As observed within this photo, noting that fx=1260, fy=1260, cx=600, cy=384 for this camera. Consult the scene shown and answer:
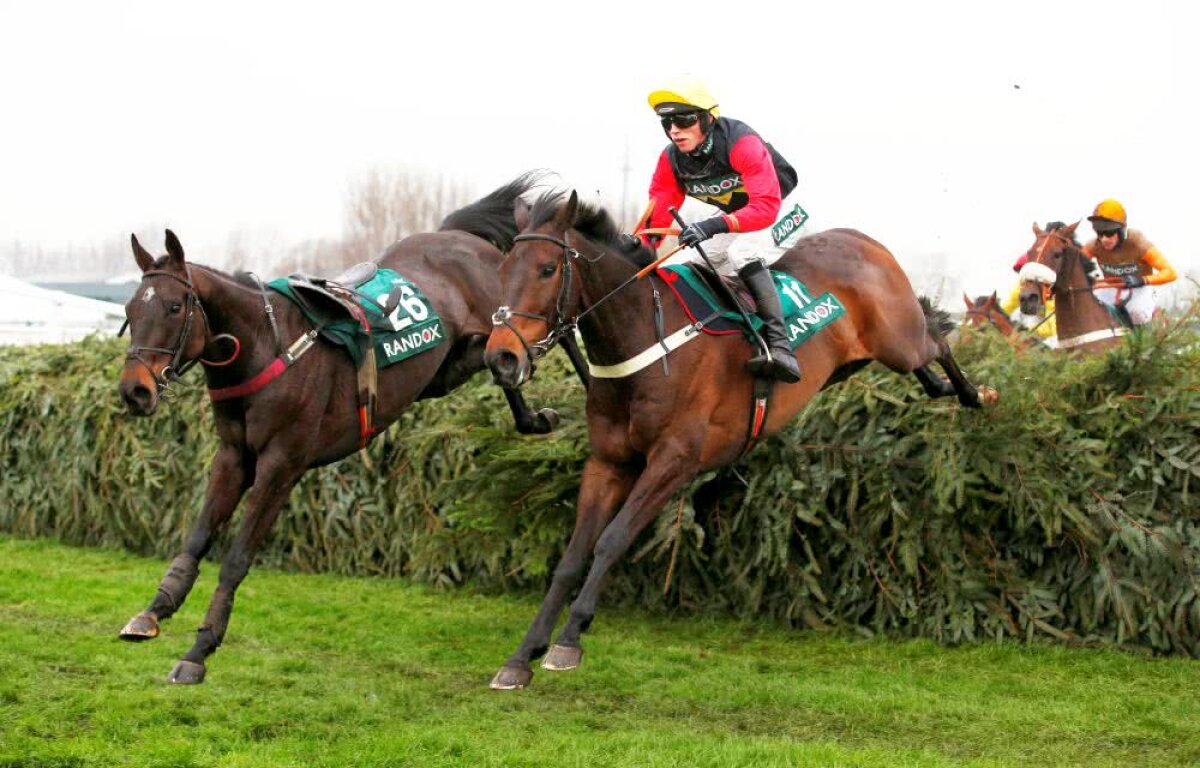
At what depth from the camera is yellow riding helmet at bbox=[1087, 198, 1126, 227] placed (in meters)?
10.4

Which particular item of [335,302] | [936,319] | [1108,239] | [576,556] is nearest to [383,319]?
[335,302]

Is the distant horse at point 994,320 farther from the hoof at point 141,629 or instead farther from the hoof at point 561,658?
the hoof at point 141,629

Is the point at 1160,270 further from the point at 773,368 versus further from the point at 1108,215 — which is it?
the point at 773,368

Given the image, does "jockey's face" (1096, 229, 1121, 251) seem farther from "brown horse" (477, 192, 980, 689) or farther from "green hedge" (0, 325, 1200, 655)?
"brown horse" (477, 192, 980, 689)

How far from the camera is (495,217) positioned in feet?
27.1

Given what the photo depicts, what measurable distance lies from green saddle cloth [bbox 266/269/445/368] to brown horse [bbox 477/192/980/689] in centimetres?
141

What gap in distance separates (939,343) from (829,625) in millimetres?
1865

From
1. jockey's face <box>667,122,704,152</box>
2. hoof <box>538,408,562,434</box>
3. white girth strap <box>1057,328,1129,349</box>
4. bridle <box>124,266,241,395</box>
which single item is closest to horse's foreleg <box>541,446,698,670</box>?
jockey's face <box>667,122,704,152</box>

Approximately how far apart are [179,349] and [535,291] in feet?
5.42

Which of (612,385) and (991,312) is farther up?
(991,312)

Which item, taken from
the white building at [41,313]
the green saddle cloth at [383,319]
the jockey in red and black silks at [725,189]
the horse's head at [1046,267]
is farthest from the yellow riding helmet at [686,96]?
the white building at [41,313]

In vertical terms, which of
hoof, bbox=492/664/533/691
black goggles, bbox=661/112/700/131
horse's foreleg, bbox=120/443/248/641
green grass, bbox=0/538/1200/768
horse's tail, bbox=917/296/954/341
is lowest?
green grass, bbox=0/538/1200/768

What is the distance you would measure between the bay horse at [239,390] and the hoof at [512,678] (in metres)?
1.32

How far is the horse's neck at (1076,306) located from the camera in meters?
9.79
